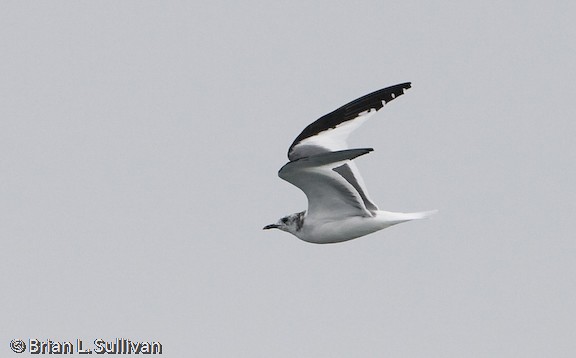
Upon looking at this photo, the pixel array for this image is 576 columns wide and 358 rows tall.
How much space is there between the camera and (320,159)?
11117 mm

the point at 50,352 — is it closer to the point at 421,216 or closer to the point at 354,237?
the point at 354,237

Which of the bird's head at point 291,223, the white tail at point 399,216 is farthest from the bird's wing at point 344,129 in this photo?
the bird's head at point 291,223

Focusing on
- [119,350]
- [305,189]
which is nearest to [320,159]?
[305,189]

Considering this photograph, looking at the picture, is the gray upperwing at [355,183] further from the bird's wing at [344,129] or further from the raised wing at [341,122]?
the raised wing at [341,122]

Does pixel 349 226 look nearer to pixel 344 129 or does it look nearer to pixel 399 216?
pixel 399 216

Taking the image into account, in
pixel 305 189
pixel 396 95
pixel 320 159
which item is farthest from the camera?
pixel 396 95

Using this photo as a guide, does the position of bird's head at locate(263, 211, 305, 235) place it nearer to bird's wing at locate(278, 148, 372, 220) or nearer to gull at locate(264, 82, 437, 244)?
gull at locate(264, 82, 437, 244)

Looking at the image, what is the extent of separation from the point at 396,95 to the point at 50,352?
5.83 m

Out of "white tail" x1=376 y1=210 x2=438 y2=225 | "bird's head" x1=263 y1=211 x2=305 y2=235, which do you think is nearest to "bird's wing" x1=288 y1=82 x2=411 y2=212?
"white tail" x1=376 y1=210 x2=438 y2=225

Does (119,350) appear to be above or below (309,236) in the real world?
below

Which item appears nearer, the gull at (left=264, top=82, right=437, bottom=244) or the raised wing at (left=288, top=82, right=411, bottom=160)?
the gull at (left=264, top=82, right=437, bottom=244)

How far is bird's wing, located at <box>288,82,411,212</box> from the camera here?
12.7m

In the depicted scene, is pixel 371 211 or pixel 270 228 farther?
pixel 270 228

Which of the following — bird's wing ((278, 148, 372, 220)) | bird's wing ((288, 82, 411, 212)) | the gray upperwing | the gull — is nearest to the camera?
bird's wing ((278, 148, 372, 220))
